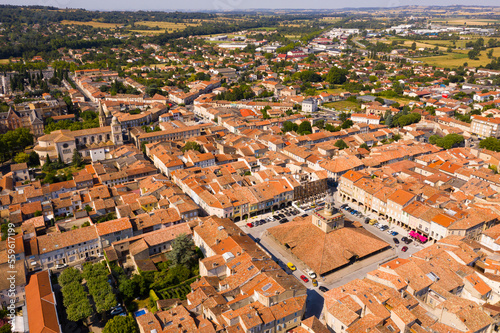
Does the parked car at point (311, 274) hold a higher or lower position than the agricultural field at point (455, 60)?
lower

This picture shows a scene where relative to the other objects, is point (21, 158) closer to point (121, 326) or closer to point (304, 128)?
point (121, 326)

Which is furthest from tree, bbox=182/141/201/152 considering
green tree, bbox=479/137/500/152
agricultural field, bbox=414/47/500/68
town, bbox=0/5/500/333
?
agricultural field, bbox=414/47/500/68

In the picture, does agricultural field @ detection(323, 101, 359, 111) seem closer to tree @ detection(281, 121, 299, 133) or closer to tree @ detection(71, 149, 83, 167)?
tree @ detection(281, 121, 299, 133)

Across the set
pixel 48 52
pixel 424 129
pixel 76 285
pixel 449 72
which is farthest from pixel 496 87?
pixel 48 52

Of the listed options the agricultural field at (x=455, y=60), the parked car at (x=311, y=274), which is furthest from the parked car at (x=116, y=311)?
the agricultural field at (x=455, y=60)

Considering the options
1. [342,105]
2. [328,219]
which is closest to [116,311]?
[328,219]

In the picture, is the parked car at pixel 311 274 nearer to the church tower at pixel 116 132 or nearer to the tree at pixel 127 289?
the tree at pixel 127 289

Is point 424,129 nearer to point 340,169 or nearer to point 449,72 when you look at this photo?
point 340,169
